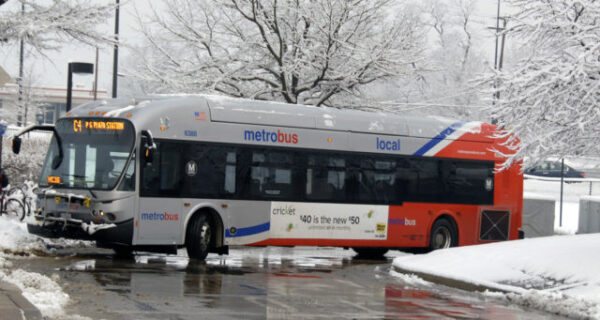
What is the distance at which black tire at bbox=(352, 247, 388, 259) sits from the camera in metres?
23.2

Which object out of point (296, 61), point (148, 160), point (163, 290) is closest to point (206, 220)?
point (148, 160)

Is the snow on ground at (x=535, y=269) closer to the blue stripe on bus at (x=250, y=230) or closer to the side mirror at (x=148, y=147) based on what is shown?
the blue stripe on bus at (x=250, y=230)

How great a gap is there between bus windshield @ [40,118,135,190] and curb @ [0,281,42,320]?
23.0 ft

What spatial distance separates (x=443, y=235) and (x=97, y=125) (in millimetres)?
8836

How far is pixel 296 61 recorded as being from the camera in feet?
91.3

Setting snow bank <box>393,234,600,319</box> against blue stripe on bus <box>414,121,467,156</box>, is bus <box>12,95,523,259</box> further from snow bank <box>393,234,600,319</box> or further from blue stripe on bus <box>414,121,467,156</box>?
snow bank <box>393,234,600,319</box>

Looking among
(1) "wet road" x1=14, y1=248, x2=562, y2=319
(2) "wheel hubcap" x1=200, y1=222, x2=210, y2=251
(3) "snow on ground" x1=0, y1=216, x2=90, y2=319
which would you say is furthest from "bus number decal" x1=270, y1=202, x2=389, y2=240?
(3) "snow on ground" x1=0, y1=216, x2=90, y2=319

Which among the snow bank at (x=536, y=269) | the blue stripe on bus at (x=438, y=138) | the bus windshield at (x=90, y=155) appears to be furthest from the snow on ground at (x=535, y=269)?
the bus windshield at (x=90, y=155)

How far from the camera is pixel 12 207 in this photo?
1027 inches

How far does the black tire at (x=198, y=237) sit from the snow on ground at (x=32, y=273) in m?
2.44

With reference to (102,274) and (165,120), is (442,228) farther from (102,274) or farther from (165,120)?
(102,274)

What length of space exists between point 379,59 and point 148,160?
1241 cm

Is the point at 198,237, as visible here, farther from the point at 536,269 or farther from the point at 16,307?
the point at 16,307

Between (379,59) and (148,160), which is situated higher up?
(379,59)
